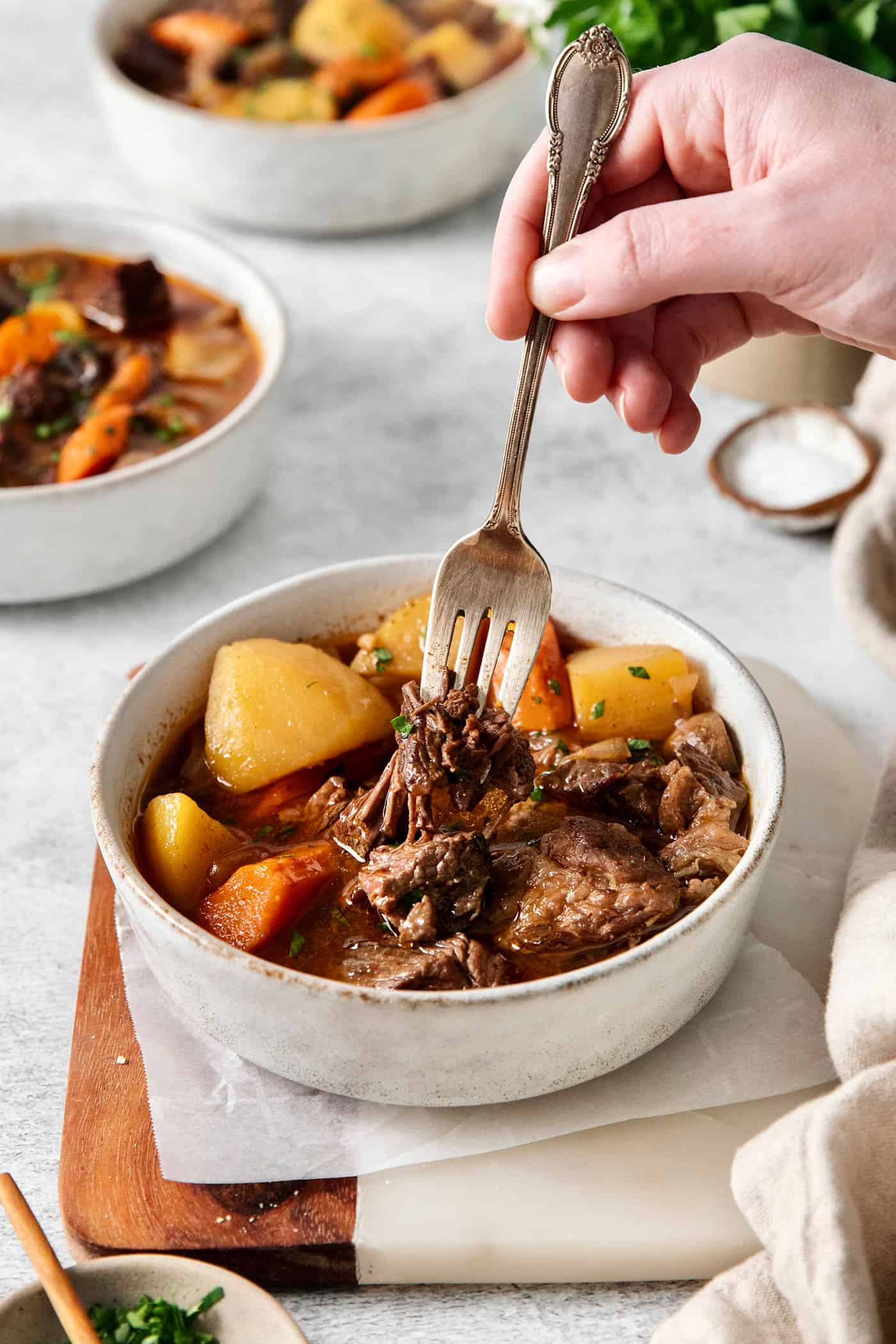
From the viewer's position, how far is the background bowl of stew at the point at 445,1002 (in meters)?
2.03

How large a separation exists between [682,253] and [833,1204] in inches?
55.9

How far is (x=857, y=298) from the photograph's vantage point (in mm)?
2387

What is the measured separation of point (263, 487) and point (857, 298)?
78.3 inches

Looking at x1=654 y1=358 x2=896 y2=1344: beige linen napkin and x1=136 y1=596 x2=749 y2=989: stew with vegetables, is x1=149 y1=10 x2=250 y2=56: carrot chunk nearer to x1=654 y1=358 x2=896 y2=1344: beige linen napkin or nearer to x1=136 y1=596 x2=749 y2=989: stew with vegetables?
x1=136 y1=596 x2=749 y2=989: stew with vegetables

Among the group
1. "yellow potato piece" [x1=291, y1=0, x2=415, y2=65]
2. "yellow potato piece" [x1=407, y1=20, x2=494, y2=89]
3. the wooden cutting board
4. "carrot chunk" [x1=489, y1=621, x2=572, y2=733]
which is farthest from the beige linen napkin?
"yellow potato piece" [x1=291, y1=0, x2=415, y2=65]

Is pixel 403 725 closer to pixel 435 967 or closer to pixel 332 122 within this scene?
pixel 435 967

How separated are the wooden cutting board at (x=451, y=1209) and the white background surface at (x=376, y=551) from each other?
0.07 meters

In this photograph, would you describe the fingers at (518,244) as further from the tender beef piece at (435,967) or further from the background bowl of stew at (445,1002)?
the tender beef piece at (435,967)

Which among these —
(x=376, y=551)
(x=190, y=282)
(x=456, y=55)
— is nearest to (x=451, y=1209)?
(x=376, y=551)

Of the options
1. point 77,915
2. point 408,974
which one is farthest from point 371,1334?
point 77,915

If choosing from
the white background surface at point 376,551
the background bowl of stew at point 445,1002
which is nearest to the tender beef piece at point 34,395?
the white background surface at point 376,551

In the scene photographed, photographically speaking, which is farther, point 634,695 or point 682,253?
point 634,695

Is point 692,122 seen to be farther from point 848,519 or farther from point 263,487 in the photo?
point 263,487

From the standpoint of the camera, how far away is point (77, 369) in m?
3.88
